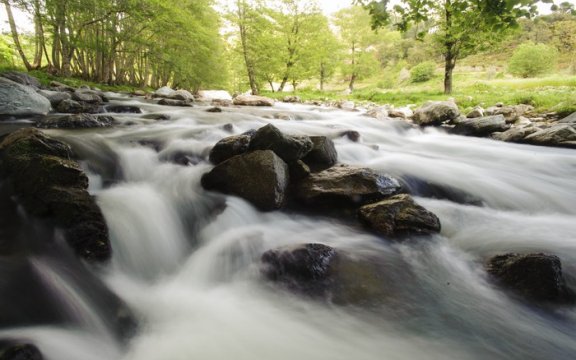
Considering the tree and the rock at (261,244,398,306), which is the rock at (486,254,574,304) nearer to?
the rock at (261,244,398,306)

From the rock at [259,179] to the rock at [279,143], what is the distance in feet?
0.72

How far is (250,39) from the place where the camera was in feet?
86.6

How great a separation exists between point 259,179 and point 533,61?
48.2 m

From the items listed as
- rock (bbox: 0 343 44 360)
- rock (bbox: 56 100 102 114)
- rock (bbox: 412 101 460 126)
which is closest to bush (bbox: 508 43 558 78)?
rock (bbox: 412 101 460 126)

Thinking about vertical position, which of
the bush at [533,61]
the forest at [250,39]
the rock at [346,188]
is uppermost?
the bush at [533,61]

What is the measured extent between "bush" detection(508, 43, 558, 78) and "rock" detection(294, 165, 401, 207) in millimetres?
46961

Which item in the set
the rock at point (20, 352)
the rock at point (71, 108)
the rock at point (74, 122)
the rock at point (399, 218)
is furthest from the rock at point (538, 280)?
the rock at point (71, 108)

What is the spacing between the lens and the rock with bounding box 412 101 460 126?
10391 mm

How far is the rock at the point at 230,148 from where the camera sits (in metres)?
4.77

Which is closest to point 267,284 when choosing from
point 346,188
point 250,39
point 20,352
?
point 20,352

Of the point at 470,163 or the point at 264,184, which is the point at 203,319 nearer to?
the point at 264,184

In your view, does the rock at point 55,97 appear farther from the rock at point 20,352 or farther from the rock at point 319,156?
the rock at point 20,352

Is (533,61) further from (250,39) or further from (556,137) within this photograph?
(556,137)

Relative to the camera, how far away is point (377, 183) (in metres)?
4.09
